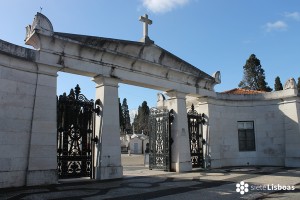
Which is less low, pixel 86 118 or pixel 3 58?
pixel 3 58

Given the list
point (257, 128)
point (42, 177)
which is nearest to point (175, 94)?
point (257, 128)

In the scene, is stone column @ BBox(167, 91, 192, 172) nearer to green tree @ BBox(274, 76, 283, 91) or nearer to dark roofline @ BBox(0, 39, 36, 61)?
dark roofline @ BBox(0, 39, 36, 61)

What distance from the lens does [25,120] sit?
329 inches

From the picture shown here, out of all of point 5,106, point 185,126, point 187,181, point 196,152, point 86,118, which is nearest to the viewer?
point 5,106

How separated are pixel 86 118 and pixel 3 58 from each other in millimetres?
3293

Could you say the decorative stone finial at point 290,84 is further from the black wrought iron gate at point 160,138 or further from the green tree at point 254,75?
the green tree at point 254,75

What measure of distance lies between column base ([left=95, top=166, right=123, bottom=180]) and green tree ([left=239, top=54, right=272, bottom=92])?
111 feet

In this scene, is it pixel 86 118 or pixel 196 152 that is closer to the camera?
pixel 86 118

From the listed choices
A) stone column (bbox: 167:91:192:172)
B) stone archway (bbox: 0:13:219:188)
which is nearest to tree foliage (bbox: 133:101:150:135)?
stone column (bbox: 167:91:192:172)

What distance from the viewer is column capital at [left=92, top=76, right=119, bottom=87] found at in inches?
406

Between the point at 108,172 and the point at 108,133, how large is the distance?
1305mm

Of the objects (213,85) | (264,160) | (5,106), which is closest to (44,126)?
(5,106)

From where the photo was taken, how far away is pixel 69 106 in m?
9.78

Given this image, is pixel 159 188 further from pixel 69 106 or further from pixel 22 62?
pixel 22 62
